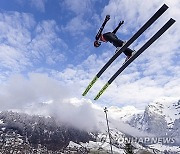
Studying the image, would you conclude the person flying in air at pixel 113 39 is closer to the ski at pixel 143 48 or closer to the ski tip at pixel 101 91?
the ski at pixel 143 48

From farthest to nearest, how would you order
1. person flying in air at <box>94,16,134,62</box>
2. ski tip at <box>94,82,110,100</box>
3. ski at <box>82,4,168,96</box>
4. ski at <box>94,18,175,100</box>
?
ski tip at <box>94,82,110,100</box> → person flying in air at <box>94,16,134,62</box> → ski at <box>94,18,175,100</box> → ski at <box>82,4,168,96</box>

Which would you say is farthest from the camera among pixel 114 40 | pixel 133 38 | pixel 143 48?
pixel 114 40

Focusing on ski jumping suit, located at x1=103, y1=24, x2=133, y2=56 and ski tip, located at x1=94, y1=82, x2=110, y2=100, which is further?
ski tip, located at x1=94, y1=82, x2=110, y2=100

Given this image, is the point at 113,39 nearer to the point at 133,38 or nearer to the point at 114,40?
the point at 114,40

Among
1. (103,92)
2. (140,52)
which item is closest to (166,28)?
(140,52)

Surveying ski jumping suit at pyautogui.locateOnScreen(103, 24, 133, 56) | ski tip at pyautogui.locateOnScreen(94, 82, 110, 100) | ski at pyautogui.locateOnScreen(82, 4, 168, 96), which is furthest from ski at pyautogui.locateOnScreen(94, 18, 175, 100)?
ski at pyautogui.locateOnScreen(82, 4, 168, 96)

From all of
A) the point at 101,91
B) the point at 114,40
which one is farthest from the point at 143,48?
the point at 101,91

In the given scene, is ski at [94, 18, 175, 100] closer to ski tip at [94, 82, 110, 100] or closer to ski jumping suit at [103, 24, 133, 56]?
ski tip at [94, 82, 110, 100]

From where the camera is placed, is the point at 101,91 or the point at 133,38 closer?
the point at 133,38

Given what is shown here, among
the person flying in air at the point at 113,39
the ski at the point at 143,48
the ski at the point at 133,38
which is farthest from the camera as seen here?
the person flying in air at the point at 113,39

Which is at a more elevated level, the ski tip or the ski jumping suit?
the ski jumping suit

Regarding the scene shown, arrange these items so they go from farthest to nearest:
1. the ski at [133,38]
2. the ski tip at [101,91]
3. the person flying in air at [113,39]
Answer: the ski tip at [101,91]
the person flying in air at [113,39]
the ski at [133,38]

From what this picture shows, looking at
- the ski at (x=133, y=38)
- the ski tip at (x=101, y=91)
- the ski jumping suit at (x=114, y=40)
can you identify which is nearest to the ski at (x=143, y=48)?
the ski tip at (x=101, y=91)

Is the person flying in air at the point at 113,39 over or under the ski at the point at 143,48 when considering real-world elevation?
over
